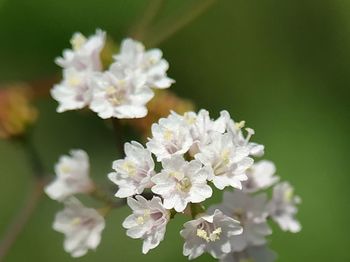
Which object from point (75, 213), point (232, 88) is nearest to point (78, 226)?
point (75, 213)

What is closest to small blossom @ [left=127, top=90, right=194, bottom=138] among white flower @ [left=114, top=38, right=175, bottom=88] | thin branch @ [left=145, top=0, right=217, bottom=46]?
thin branch @ [left=145, top=0, right=217, bottom=46]

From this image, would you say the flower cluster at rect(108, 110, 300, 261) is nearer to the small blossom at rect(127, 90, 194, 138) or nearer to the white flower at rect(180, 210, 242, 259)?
the white flower at rect(180, 210, 242, 259)

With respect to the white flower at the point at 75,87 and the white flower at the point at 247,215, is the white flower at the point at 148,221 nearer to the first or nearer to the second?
the white flower at the point at 247,215

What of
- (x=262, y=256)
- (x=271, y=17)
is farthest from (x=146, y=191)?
(x=271, y=17)

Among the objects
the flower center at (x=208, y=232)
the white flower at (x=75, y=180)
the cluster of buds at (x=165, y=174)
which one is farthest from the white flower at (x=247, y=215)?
the white flower at (x=75, y=180)

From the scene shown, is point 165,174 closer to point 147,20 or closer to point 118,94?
point 118,94
